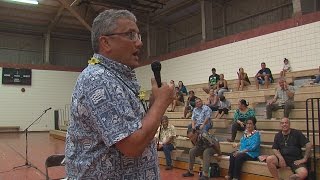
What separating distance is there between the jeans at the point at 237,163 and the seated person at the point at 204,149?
48 cm

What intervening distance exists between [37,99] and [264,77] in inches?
470

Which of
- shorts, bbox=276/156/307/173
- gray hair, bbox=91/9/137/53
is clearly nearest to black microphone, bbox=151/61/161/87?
gray hair, bbox=91/9/137/53

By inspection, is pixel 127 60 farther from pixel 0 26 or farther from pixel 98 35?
pixel 0 26

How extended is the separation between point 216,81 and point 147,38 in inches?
274

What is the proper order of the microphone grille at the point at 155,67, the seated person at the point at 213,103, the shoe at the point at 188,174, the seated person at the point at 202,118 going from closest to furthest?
the microphone grille at the point at 155,67
the shoe at the point at 188,174
the seated person at the point at 202,118
the seated person at the point at 213,103

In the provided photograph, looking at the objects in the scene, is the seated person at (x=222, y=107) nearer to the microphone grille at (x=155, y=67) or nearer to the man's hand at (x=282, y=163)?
the man's hand at (x=282, y=163)

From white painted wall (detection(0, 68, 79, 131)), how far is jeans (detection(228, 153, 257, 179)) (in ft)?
43.9

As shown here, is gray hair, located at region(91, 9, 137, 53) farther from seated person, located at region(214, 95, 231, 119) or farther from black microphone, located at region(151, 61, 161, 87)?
seated person, located at region(214, 95, 231, 119)

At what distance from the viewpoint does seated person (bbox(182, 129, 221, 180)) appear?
616 cm

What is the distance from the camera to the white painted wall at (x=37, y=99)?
53.5ft

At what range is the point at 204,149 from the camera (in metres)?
6.55

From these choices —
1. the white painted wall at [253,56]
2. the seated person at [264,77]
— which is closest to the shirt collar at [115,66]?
the seated person at [264,77]

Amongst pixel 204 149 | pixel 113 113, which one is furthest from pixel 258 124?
pixel 113 113

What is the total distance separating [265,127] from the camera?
6957 millimetres
